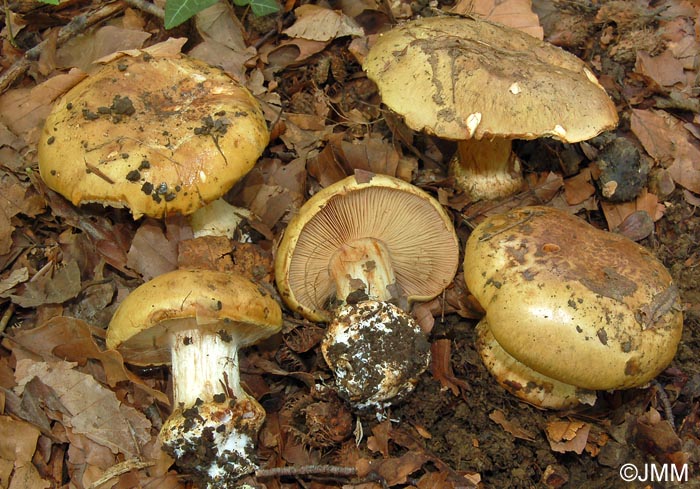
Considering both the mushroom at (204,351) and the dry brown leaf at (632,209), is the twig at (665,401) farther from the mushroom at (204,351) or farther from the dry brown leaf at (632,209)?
the mushroom at (204,351)

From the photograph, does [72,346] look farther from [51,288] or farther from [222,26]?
[222,26]

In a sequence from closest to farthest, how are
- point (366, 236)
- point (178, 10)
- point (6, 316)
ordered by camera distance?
1. point (6, 316)
2. point (366, 236)
3. point (178, 10)

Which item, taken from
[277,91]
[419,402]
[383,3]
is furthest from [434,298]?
[383,3]

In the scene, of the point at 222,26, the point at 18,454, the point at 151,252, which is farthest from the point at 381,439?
the point at 222,26

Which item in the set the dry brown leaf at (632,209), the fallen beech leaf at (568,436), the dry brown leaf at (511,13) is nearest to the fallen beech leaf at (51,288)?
the fallen beech leaf at (568,436)

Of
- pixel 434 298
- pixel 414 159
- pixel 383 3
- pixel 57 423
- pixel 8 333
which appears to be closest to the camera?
pixel 57 423

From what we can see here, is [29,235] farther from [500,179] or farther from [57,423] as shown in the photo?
[500,179]

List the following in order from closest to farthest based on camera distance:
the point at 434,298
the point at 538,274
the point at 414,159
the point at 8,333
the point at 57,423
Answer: the point at 538,274 → the point at 57,423 → the point at 8,333 → the point at 434,298 → the point at 414,159

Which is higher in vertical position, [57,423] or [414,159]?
[414,159]
